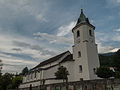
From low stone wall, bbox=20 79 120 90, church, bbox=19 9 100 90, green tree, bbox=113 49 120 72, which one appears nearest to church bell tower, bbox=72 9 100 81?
church, bbox=19 9 100 90

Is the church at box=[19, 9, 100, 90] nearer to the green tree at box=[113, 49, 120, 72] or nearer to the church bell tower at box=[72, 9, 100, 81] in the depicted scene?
the church bell tower at box=[72, 9, 100, 81]

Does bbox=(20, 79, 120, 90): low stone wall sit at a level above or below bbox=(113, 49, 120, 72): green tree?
below

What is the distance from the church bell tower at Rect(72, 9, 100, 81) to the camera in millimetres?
28822

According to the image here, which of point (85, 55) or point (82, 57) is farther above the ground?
point (85, 55)

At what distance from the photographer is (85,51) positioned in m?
29.8

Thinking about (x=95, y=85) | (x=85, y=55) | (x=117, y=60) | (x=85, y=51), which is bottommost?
(x=95, y=85)

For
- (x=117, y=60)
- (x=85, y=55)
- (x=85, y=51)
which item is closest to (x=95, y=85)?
(x=117, y=60)

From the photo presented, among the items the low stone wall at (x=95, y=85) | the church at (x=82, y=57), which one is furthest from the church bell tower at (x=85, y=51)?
the low stone wall at (x=95, y=85)

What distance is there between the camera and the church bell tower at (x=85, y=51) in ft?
94.6

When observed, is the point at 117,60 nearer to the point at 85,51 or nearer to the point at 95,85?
the point at 85,51

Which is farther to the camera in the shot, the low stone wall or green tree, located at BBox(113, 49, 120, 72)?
green tree, located at BBox(113, 49, 120, 72)

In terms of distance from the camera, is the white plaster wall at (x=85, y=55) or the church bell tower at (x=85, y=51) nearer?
the white plaster wall at (x=85, y=55)

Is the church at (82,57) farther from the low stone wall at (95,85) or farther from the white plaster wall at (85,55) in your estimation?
the low stone wall at (95,85)

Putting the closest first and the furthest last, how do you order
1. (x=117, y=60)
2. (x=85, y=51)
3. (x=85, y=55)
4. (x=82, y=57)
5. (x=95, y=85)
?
(x=95, y=85), (x=117, y=60), (x=85, y=55), (x=85, y=51), (x=82, y=57)
